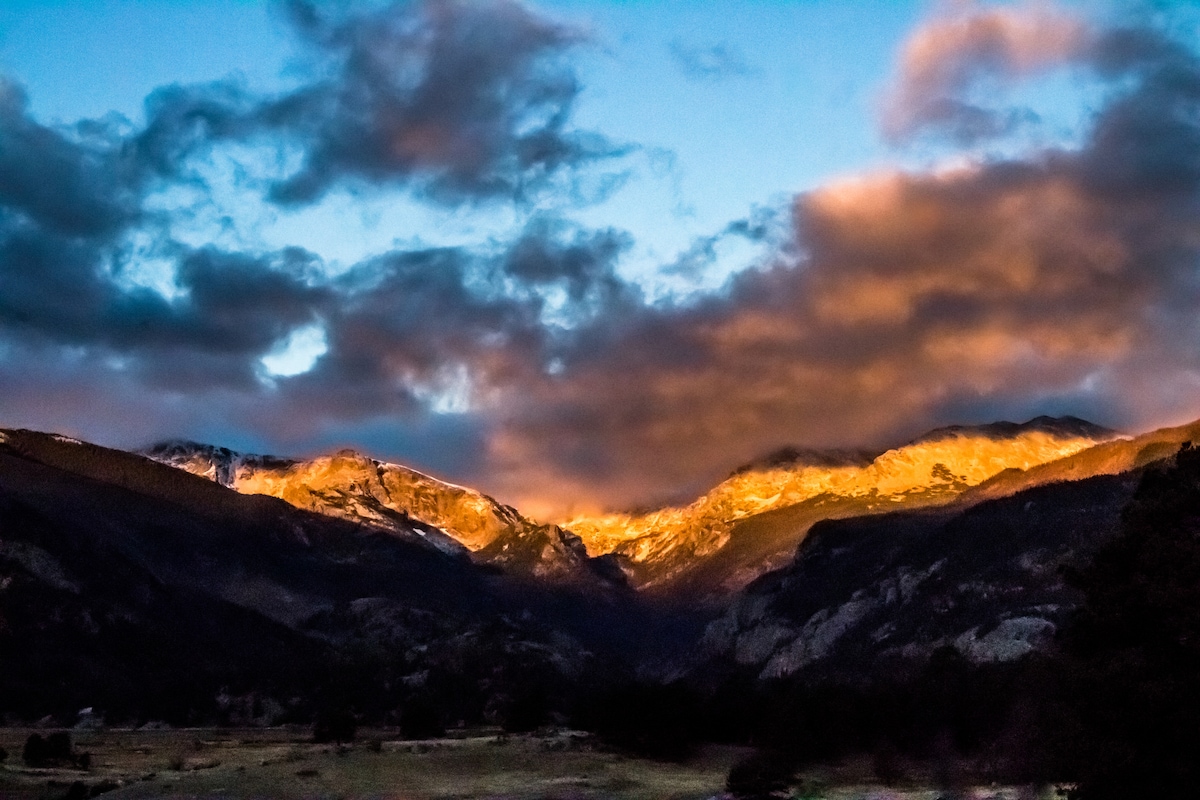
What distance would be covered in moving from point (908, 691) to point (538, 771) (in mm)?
37037

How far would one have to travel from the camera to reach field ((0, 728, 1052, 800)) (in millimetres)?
69750

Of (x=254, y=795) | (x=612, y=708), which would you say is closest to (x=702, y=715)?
(x=612, y=708)

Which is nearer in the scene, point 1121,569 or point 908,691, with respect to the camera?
point 1121,569

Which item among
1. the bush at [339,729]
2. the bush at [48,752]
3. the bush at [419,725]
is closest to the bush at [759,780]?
the bush at [48,752]

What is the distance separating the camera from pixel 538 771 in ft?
261

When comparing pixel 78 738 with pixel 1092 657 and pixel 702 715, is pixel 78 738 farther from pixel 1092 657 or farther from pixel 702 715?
pixel 1092 657

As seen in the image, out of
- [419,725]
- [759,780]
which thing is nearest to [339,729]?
[419,725]

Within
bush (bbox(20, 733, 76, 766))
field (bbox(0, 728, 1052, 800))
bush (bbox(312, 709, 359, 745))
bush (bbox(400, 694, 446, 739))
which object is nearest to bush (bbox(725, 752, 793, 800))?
field (bbox(0, 728, 1052, 800))

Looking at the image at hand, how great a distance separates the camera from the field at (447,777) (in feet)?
229

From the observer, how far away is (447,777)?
7831 cm

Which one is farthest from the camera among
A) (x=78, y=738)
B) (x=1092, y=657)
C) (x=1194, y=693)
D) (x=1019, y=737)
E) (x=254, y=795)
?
(x=78, y=738)

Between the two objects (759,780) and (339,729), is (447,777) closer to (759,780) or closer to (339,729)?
(759,780)

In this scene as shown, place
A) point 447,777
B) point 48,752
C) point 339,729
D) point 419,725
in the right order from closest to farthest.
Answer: point 447,777 → point 48,752 → point 339,729 → point 419,725

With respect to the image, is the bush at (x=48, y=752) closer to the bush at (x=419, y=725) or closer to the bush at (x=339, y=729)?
the bush at (x=339, y=729)
